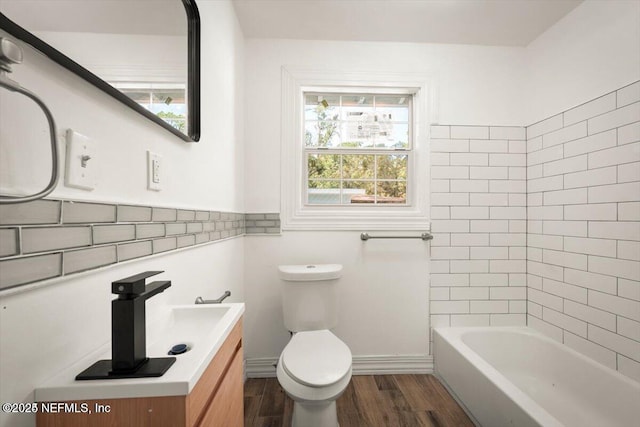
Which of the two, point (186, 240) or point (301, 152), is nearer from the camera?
point (186, 240)

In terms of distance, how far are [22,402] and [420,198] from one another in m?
2.07

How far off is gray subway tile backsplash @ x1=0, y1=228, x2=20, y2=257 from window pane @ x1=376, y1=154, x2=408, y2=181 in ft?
6.63

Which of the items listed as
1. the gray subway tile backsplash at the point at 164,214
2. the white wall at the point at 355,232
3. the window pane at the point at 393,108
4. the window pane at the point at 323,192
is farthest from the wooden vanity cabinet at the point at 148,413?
the window pane at the point at 393,108

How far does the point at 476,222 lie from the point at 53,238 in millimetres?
2248

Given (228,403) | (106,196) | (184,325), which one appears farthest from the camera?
(184,325)

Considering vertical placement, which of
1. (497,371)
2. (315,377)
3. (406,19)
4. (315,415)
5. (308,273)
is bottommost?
(315,415)

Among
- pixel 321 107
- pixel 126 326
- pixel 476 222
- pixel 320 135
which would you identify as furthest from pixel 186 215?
pixel 476 222

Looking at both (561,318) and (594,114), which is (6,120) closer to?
(594,114)

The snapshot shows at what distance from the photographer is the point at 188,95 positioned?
1.13 m

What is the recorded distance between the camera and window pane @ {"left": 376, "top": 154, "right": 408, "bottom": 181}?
222 cm

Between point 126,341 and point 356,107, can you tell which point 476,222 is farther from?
point 126,341

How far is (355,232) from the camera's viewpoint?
2.07m

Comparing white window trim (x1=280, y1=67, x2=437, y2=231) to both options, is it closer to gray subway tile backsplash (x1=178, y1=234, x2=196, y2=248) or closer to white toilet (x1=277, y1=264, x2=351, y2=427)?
white toilet (x1=277, y1=264, x2=351, y2=427)

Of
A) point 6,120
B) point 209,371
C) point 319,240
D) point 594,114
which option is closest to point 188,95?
point 6,120
